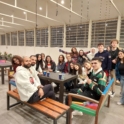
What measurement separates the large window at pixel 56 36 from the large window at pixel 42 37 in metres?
0.54

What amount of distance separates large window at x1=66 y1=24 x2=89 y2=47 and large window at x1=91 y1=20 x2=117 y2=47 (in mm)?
427

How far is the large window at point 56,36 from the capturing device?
21.8 ft

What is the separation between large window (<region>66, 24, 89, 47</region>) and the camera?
5.72 m

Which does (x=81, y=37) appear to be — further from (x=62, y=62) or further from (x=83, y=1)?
(x=62, y=62)

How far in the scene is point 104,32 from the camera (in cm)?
517

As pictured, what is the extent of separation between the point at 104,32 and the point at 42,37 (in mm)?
4186

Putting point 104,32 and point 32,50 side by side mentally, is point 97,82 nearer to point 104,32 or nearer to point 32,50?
point 104,32

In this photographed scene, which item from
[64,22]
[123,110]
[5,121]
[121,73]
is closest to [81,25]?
[64,22]

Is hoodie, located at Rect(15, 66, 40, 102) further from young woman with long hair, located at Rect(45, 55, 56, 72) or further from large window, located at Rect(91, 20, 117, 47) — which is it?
large window, located at Rect(91, 20, 117, 47)

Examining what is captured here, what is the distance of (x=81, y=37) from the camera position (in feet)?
19.2

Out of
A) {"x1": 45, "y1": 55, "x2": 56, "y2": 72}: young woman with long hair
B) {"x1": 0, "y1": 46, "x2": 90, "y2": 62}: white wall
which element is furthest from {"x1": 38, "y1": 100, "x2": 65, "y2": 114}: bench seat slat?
{"x1": 0, "y1": 46, "x2": 90, "y2": 62}: white wall

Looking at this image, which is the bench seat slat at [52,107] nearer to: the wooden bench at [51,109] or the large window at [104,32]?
the wooden bench at [51,109]

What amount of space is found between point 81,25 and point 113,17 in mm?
1617

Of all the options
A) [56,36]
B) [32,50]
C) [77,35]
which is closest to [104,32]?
[77,35]
